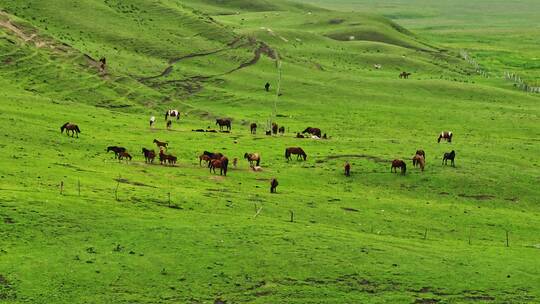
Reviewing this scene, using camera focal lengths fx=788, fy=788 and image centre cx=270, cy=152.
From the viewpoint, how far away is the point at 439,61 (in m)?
150

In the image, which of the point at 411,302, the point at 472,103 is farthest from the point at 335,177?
the point at 472,103

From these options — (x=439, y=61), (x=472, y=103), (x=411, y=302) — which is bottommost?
(x=411, y=302)

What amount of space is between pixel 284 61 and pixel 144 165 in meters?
71.1

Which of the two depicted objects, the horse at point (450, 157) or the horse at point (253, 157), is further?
the horse at point (450, 157)

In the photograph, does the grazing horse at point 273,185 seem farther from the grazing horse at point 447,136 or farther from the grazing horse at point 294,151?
the grazing horse at point 447,136

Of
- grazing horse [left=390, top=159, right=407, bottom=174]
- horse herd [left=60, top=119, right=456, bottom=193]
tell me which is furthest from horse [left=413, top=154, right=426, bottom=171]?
grazing horse [left=390, top=159, right=407, bottom=174]

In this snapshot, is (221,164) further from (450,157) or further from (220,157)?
(450,157)

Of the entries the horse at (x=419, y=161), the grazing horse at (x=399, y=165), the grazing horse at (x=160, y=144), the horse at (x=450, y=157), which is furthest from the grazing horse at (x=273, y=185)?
the horse at (x=450, y=157)

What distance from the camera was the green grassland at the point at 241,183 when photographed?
37656mm

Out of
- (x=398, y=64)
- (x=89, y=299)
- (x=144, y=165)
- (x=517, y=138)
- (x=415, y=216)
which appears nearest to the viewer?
(x=89, y=299)

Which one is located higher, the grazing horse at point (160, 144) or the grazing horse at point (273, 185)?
the grazing horse at point (160, 144)

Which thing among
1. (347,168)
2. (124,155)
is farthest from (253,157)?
(124,155)

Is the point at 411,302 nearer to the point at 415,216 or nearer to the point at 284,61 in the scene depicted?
the point at 415,216

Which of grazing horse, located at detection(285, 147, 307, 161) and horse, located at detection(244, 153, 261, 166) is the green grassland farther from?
horse, located at detection(244, 153, 261, 166)
